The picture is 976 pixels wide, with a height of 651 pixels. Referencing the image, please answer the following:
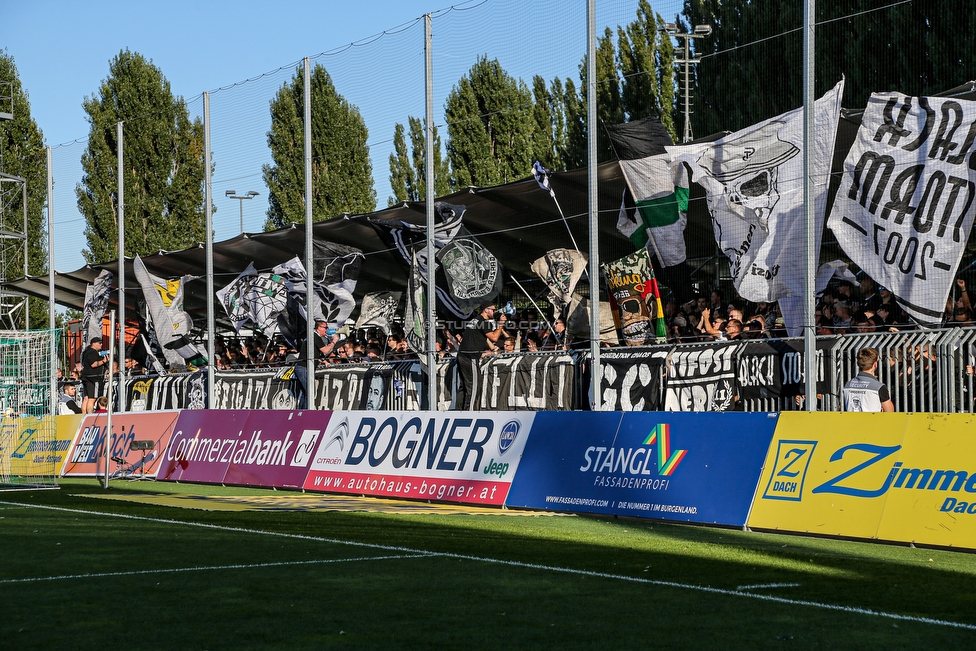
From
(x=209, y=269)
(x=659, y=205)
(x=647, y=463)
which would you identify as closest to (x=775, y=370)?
(x=647, y=463)

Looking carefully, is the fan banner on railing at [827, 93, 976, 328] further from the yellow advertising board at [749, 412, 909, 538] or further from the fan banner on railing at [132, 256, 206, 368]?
the fan banner on railing at [132, 256, 206, 368]

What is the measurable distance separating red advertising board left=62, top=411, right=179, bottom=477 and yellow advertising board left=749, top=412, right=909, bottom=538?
44.8ft

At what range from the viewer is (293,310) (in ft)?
84.5

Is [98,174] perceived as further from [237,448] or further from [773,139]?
[773,139]

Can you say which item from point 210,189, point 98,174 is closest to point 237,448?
point 210,189

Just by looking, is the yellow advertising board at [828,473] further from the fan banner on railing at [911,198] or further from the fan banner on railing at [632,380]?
the fan banner on railing at [632,380]

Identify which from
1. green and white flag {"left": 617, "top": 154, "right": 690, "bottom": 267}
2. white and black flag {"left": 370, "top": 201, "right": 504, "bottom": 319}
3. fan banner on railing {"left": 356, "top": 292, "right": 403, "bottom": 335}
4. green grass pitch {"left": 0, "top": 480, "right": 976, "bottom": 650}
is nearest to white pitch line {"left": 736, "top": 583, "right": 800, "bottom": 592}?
green grass pitch {"left": 0, "top": 480, "right": 976, "bottom": 650}

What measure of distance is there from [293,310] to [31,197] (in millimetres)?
22640

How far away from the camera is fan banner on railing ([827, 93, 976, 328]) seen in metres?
13.9

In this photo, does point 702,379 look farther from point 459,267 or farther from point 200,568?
point 200,568

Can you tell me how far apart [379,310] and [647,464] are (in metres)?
16.4

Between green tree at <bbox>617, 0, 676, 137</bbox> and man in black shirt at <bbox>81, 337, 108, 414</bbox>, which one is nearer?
green tree at <bbox>617, 0, 676, 137</bbox>

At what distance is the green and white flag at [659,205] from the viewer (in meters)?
Answer: 17.6

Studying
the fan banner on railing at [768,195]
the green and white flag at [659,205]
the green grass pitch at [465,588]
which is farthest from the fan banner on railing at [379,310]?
the green grass pitch at [465,588]
